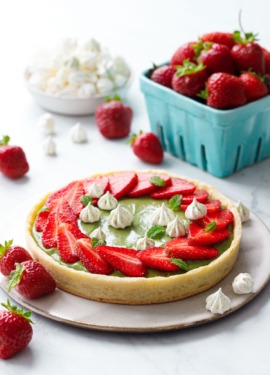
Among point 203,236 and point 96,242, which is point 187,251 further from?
point 96,242

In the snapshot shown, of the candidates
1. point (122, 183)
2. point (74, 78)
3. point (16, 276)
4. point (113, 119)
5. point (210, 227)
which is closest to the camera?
point (16, 276)

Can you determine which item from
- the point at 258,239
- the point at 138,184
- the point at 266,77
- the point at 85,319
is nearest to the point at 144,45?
the point at 266,77

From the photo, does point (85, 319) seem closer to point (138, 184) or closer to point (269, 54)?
point (138, 184)

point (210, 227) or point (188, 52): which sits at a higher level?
point (188, 52)

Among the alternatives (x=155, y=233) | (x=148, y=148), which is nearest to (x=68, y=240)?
(x=155, y=233)

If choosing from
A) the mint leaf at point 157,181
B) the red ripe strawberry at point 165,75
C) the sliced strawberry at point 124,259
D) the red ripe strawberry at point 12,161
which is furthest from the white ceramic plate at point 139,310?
the red ripe strawberry at point 165,75

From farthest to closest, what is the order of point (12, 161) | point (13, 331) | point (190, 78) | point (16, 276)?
point (12, 161), point (190, 78), point (16, 276), point (13, 331)
